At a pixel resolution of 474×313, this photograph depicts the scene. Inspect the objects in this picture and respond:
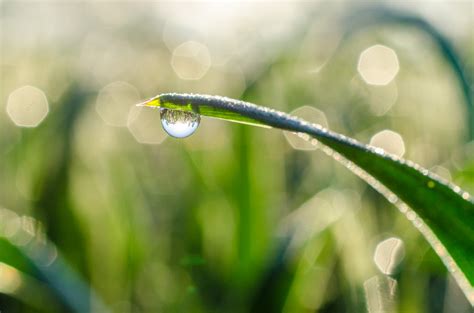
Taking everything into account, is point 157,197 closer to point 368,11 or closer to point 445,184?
point 368,11

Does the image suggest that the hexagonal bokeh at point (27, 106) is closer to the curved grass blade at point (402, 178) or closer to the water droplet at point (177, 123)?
the water droplet at point (177, 123)

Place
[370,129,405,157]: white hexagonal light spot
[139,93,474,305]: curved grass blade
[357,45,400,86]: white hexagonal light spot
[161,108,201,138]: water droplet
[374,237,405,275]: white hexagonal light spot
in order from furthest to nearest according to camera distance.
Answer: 1. [357,45,400,86]: white hexagonal light spot
2. [370,129,405,157]: white hexagonal light spot
3. [374,237,405,275]: white hexagonal light spot
4. [161,108,201,138]: water droplet
5. [139,93,474,305]: curved grass blade

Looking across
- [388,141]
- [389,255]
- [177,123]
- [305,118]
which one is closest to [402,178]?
[177,123]

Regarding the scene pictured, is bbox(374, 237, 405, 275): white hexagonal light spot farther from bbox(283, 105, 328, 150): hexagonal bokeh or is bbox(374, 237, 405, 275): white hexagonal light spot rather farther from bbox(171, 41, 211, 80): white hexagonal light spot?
bbox(171, 41, 211, 80): white hexagonal light spot

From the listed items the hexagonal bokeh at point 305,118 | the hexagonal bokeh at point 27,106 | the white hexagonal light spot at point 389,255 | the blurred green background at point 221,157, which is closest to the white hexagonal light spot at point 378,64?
the blurred green background at point 221,157

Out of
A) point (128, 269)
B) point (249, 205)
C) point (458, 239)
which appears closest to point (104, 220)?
point (128, 269)

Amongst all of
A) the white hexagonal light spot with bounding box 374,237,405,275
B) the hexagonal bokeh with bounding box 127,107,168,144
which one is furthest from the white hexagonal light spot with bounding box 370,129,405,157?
the hexagonal bokeh with bounding box 127,107,168,144
